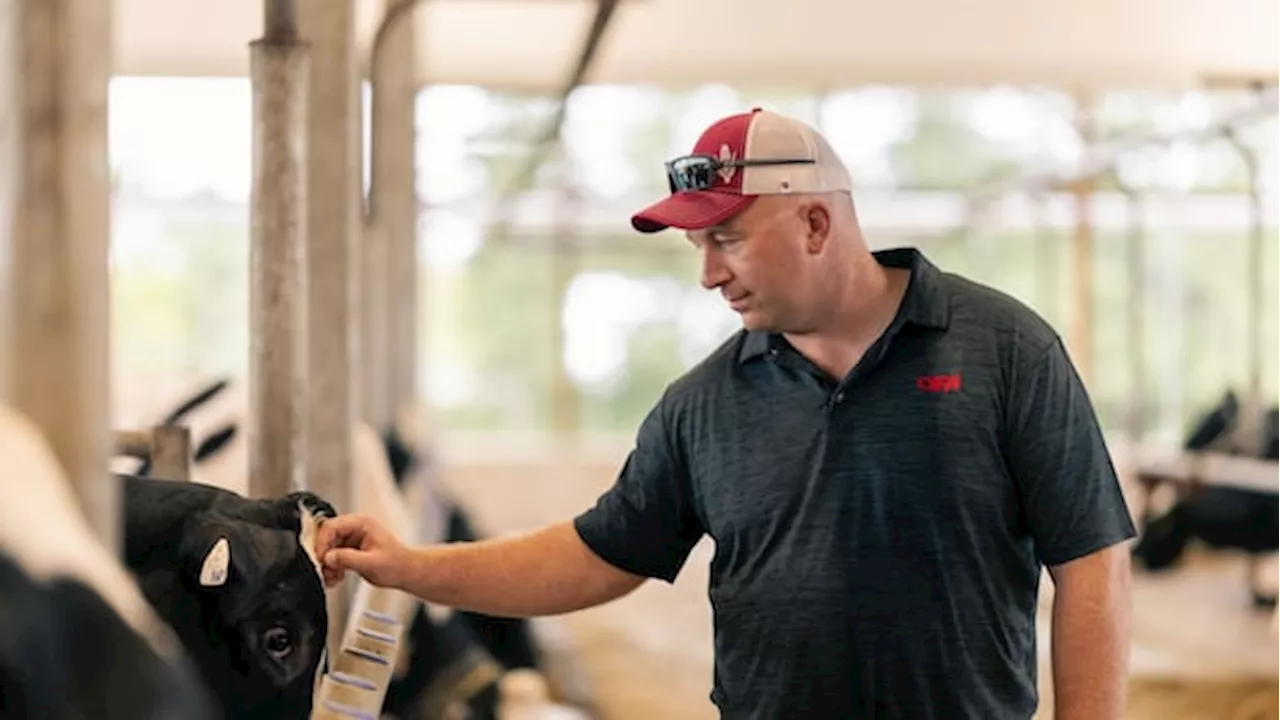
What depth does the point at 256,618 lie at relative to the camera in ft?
5.16

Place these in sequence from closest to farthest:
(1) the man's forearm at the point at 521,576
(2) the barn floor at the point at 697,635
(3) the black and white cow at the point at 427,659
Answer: (1) the man's forearm at the point at 521,576 < (3) the black and white cow at the point at 427,659 < (2) the barn floor at the point at 697,635

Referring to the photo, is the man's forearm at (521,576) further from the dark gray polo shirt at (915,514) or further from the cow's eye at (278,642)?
the cow's eye at (278,642)

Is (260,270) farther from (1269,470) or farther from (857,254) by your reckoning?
(1269,470)

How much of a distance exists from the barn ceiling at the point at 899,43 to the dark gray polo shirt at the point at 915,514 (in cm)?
570

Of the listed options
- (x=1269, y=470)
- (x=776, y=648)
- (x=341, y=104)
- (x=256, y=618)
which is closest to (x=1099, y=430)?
(x=776, y=648)

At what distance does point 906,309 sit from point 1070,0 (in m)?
6.19

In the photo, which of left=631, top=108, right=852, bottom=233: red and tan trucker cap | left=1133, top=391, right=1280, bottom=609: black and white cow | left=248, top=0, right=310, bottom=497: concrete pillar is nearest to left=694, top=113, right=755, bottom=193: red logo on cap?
left=631, top=108, right=852, bottom=233: red and tan trucker cap

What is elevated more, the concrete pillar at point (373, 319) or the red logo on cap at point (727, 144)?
the red logo on cap at point (727, 144)

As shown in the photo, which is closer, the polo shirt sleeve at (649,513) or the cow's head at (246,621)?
the cow's head at (246,621)

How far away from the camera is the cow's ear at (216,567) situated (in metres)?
1.56

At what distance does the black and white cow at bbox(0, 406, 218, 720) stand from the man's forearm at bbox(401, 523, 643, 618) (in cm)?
110

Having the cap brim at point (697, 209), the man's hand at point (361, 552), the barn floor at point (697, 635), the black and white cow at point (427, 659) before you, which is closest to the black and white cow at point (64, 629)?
the man's hand at point (361, 552)

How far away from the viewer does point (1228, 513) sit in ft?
23.6

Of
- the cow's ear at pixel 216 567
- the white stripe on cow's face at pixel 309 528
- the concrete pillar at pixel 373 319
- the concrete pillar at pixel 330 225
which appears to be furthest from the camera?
the concrete pillar at pixel 373 319
